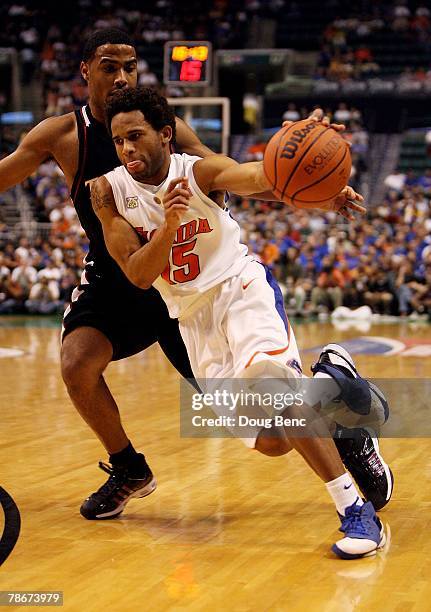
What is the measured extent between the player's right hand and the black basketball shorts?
83cm

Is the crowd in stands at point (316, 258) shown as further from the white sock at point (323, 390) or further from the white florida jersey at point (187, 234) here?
the white florida jersey at point (187, 234)

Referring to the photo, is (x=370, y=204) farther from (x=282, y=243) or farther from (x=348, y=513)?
(x=348, y=513)

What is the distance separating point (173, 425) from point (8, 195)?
1637cm

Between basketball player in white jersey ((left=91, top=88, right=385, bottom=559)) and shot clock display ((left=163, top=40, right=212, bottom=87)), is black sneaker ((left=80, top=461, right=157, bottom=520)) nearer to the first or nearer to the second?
basketball player in white jersey ((left=91, top=88, right=385, bottom=559))

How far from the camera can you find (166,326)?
4344 mm

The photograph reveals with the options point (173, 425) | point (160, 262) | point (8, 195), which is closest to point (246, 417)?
point (160, 262)

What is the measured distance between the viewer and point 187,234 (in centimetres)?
390

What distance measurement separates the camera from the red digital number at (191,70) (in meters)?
13.5

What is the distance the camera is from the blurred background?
51.6 feet

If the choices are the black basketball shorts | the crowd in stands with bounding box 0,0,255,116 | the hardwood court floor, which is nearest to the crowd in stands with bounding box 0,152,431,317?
the crowd in stands with bounding box 0,0,255,116

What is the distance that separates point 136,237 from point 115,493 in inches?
46.3

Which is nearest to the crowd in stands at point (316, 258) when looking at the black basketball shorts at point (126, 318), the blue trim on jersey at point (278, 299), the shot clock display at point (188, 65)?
the shot clock display at point (188, 65)

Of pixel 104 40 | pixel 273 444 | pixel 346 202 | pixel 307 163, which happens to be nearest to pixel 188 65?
pixel 104 40

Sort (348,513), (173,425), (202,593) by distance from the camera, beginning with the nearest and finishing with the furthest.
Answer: (202,593) → (348,513) → (173,425)
